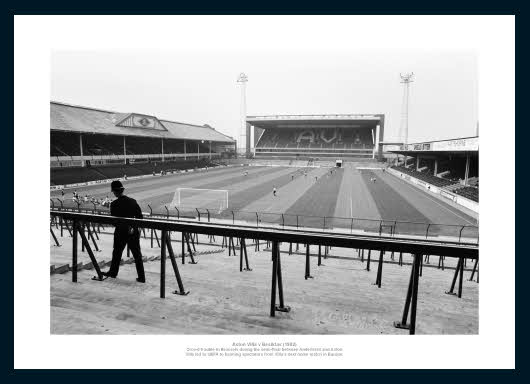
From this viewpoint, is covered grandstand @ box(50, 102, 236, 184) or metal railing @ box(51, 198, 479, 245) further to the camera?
covered grandstand @ box(50, 102, 236, 184)

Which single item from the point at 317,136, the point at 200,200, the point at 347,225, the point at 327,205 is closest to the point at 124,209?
the point at 347,225

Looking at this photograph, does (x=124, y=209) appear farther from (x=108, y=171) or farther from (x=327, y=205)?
(x=108, y=171)

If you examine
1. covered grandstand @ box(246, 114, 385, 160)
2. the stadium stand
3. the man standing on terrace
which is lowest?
the man standing on terrace

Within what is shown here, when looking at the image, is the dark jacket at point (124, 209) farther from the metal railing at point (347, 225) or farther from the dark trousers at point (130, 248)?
the metal railing at point (347, 225)

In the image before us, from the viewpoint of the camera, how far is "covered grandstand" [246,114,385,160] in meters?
88.1

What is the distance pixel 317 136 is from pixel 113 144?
6444 centimetres

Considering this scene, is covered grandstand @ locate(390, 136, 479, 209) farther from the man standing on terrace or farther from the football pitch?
the man standing on terrace

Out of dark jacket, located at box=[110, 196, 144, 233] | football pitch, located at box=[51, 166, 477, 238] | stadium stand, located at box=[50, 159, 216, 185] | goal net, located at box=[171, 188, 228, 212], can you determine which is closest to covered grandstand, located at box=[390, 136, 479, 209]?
football pitch, located at box=[51, 166, 477, 238]

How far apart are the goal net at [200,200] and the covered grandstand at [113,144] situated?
400 inches

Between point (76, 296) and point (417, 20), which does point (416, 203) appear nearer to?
point (417, 20)

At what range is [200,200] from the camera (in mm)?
28734

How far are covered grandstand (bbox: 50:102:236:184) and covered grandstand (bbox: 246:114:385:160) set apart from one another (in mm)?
31551

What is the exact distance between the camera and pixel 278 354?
314cm
